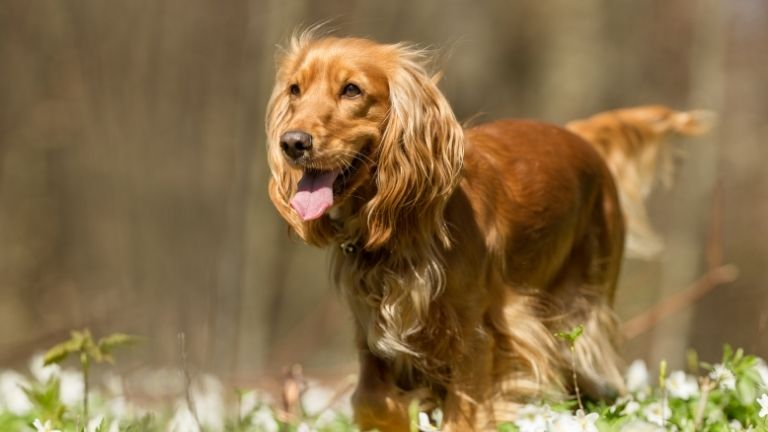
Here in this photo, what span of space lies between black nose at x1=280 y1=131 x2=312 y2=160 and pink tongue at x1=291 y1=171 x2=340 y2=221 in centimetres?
17

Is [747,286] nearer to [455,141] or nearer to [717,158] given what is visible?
[717,158]

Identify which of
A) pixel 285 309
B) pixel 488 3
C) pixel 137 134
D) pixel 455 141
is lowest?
pixel 285 309

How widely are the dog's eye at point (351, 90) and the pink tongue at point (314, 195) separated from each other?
0.28 metres

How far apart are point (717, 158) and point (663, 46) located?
1.39 metres

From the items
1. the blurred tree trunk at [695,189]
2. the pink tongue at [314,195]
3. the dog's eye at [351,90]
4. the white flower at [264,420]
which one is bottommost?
the blurred tree trunk at [695,189]

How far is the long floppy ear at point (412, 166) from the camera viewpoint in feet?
12.5

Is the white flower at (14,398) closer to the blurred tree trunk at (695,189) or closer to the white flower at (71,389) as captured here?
the white flower at (71,389)

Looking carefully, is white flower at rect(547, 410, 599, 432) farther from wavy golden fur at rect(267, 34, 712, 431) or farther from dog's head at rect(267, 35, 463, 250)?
dog's head at rect(267, 35, 463, 250)

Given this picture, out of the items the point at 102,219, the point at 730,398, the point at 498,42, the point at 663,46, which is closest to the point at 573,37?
the point at 498,42

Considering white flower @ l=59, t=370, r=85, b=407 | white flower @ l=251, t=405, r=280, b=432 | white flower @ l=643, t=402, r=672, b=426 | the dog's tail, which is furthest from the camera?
the dog's tail

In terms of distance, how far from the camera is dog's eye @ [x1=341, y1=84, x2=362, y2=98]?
3.80 metres

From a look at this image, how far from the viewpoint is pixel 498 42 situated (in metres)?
11.8

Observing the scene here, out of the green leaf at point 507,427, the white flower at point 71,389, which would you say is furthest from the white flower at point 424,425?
the white flower at point 71,389

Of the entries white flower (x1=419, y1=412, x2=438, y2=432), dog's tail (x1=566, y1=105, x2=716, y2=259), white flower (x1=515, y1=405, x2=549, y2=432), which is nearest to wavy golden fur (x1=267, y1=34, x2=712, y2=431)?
white flower (x1=515, y1=405, x2=549, y2=432)
